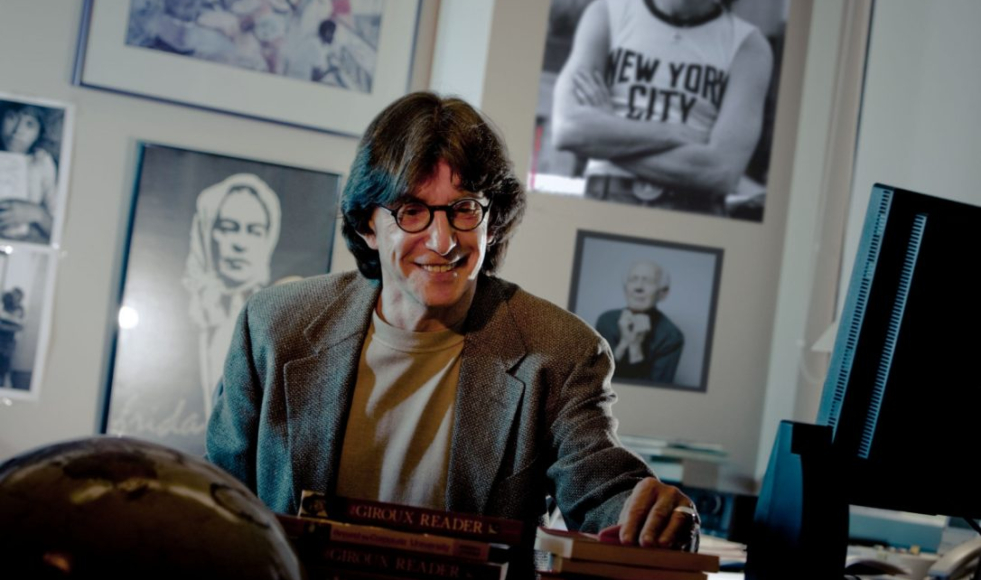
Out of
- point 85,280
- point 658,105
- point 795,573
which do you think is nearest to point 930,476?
point 795,573

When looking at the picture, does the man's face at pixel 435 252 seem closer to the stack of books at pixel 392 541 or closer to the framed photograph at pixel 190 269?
the stack of books at pixel 392 541

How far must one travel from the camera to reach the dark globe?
2.54ft

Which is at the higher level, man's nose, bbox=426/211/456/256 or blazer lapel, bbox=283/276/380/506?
man's nose, bbox=426/211/456/256

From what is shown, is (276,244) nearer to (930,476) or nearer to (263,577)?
(930,476)

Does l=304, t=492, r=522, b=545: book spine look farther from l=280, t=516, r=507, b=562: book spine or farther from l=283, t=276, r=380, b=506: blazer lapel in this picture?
l=283, t=276, r=380, b=506: blazer lapel

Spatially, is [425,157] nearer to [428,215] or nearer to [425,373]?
[428,215]

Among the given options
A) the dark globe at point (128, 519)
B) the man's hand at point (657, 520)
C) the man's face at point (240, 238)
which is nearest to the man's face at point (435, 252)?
the man's hand at point (657, 520)

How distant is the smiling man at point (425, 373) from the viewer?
1.76m

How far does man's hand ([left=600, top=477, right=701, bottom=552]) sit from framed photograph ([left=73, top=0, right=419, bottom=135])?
2.33m

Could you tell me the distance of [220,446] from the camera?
6.04 ft

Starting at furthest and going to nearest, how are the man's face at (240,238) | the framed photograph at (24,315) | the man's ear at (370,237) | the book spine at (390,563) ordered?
the man's face at (240,238)
the framed photograph at (24,315)
the man's ear at (370,237)
the book spine at (390,563)

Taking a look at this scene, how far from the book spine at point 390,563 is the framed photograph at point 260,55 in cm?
246

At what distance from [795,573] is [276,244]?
7.66 feet

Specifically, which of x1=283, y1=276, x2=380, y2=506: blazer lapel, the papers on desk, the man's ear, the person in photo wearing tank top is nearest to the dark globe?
x1=283, y1=276, x2=380, y2=506: blazer lapel
